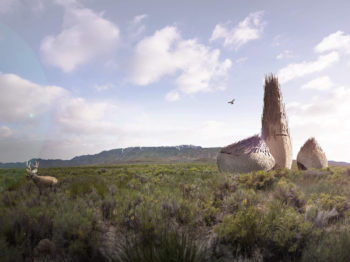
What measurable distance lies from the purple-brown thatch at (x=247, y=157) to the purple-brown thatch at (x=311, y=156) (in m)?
6.43

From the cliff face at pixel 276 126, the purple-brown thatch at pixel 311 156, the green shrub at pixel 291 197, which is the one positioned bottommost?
the green shrub at pixel 291 197

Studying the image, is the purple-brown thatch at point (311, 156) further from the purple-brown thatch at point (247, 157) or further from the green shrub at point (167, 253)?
the green shrub at point (167, 253)

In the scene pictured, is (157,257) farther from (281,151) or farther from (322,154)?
(322,154)

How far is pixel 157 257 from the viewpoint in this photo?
2.63 m

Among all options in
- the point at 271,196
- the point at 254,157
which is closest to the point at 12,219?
the point at 271,196

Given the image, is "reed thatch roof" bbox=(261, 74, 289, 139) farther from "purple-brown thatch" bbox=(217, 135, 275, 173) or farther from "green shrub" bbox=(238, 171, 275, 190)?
"green shrub" bbox=(238, 171, 275, 190)

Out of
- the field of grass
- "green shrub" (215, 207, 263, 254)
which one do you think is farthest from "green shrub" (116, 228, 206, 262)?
"green shrub" (215, 207, 263, 254)

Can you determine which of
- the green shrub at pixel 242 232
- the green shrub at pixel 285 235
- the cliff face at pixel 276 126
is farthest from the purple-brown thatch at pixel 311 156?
the green shrub at pixel 242 232

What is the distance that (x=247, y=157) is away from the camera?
472 inches

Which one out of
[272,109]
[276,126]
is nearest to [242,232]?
[276,126]

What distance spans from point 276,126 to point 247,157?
12.5ft

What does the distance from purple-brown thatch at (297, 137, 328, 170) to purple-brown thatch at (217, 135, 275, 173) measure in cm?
643

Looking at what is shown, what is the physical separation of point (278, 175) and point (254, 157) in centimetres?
218

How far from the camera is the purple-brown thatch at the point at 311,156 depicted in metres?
17.2
